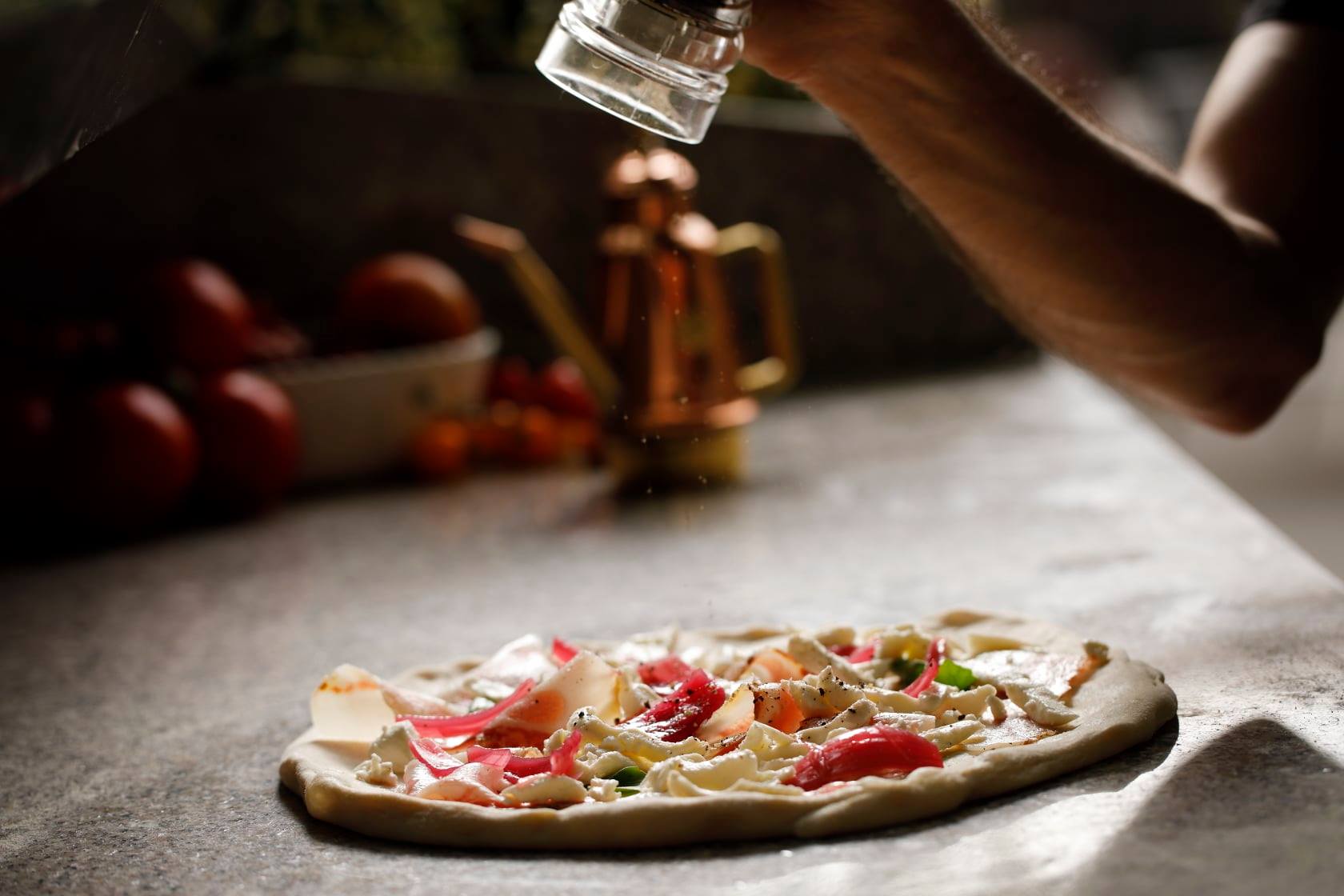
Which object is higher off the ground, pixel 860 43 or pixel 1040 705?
pixel 860 43

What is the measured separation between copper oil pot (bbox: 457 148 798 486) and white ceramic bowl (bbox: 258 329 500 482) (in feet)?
1.04

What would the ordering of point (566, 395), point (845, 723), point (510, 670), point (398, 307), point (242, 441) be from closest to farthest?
point (845, 723)
point (510, 670)
point (242, 441)
point (398, 307)
point (566, 395)

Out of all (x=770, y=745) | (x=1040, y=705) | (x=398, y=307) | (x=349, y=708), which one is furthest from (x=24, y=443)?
(x=1040, y=705)

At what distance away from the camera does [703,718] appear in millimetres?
1096

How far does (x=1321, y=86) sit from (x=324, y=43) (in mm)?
2023

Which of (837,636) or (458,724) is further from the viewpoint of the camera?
(837,636)

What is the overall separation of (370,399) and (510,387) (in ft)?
1.06

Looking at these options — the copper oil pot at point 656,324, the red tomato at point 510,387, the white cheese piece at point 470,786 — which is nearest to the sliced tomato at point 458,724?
the white cheese piece at point 470,786

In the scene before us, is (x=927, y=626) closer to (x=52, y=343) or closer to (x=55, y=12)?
(x=55, y=12)

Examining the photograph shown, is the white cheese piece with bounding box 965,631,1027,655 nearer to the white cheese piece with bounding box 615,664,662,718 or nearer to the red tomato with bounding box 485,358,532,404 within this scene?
the white cheese piece with bounding box 615,664,662,718

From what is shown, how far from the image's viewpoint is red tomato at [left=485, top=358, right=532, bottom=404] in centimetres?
262

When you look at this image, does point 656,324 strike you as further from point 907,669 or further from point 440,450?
point 907,669

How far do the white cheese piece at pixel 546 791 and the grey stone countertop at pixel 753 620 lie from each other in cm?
6

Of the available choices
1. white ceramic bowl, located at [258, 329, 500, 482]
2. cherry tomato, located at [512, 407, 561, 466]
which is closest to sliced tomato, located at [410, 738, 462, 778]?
white ceramic bowl, located at [258, 329, 500, 482]
